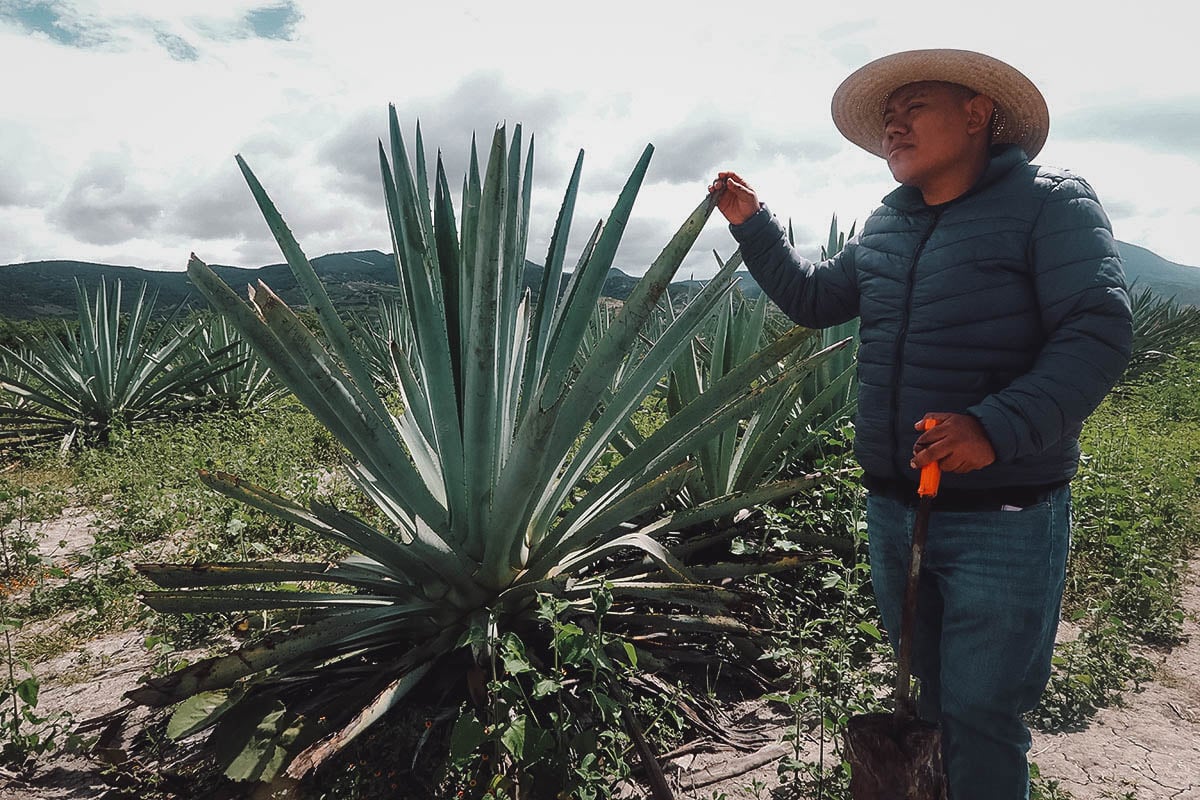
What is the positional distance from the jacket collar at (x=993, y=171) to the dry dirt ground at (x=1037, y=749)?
1.32 meters

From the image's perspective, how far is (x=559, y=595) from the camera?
6.39ft

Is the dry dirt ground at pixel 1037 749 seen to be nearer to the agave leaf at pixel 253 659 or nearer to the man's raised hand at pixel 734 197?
the agave leaf at pixel 253 659

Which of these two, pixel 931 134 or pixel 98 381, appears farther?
pixel 98 381

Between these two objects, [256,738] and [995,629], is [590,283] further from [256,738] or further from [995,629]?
[256,738]

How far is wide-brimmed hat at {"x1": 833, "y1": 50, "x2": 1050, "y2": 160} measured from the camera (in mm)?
1434

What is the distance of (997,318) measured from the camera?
1.32 m

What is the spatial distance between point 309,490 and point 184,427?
2.88 m

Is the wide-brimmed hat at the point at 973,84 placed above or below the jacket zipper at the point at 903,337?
above

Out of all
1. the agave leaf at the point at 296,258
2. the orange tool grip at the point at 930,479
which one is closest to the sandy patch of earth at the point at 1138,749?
the orange tool grip at the point at 930,479

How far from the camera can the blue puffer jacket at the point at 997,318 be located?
1198 mm

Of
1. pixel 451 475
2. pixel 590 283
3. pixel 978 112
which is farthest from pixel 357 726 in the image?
pixel 978 112

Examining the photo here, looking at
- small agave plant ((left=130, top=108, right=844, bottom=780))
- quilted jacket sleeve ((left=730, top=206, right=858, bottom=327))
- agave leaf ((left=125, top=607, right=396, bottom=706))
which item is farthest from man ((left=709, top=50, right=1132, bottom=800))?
agave leaf ((left=125, top=607, right=396, bottom=706))

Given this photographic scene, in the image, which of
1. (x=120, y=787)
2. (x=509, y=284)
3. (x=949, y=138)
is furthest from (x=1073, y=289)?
(x=120, y=787)

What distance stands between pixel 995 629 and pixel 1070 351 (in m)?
0.51
